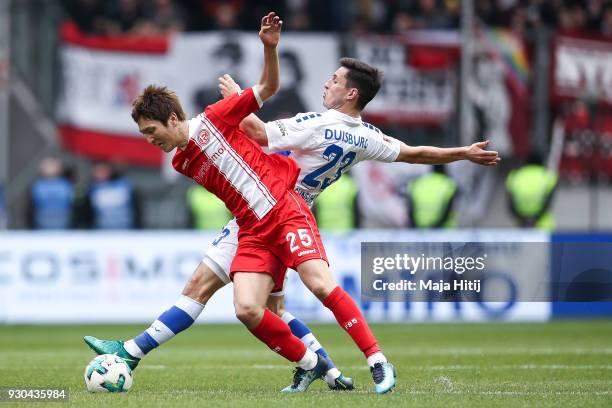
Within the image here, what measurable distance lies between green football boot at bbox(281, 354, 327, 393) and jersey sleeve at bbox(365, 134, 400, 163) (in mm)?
1397

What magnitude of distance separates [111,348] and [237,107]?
1781mm

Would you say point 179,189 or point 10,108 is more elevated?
point 10,108

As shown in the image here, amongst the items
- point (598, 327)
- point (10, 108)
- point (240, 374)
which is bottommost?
point (598, 327)

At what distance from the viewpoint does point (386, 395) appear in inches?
309

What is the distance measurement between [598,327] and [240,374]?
7121mm

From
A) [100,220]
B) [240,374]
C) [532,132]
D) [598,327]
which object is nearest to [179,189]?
[100,220]

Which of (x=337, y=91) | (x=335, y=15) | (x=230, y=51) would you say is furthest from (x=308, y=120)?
(x=335, y=15)

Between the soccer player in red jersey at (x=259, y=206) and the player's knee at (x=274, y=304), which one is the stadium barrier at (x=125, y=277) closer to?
the player's knee at (x=274, y=304)

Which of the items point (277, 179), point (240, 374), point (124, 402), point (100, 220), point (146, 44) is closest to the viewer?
point (124, 402)

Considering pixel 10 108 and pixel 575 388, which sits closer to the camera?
pixel 575 388

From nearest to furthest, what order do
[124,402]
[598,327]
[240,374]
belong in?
[124,402], [240,374], [598,327]

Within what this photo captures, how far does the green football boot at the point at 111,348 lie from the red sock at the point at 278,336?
3.00 ft

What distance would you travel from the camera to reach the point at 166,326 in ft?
27.6

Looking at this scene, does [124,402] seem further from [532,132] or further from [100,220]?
[532,132]
